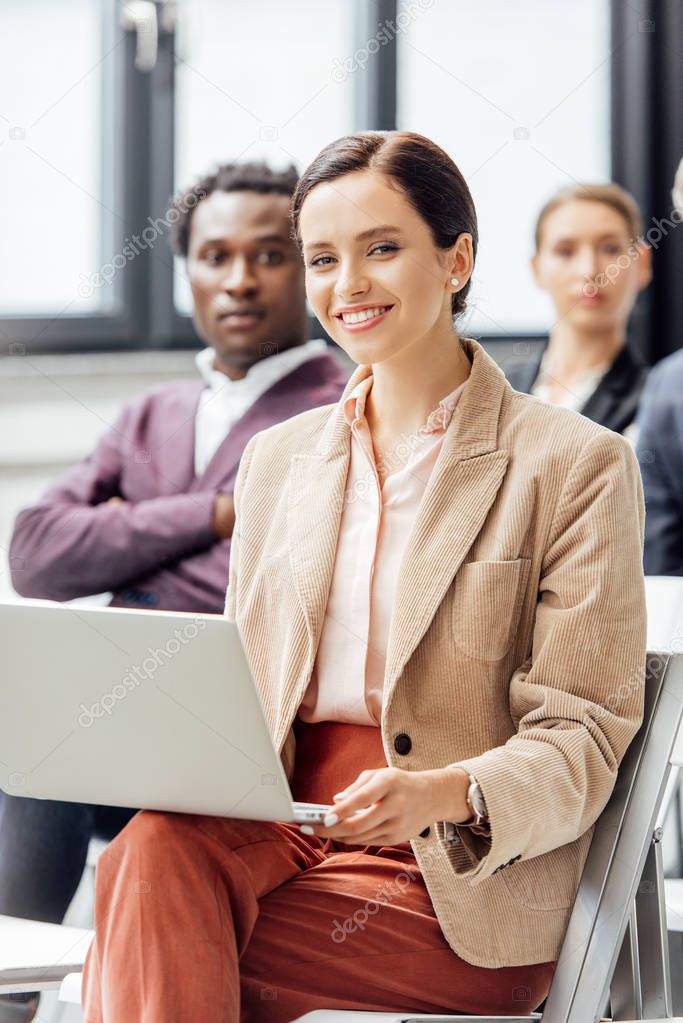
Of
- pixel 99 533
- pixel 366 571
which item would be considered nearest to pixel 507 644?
pixel 366 571

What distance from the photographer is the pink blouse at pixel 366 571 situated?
1.29 m

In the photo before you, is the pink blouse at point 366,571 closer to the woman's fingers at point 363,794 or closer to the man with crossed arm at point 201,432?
the woman's fingers at point 363,794

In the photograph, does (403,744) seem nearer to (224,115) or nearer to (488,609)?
(488,609)

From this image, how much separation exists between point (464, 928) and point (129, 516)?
129cm

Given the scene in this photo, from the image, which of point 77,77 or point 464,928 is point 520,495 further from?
point 77,77

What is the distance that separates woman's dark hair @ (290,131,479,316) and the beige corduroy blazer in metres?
0.14

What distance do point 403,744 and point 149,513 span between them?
3.87 feet

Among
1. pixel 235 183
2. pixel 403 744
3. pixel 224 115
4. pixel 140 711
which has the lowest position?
pixel 403 744

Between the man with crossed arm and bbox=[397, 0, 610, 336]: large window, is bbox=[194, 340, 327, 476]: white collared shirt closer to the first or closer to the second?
the man with crossed arm

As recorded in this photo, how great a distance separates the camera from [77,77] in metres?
3.33

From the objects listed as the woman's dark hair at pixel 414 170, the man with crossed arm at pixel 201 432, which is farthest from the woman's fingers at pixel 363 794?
the man with crossed arm at pixel 201 432

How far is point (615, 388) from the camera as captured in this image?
2.99m

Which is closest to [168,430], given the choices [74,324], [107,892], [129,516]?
[129,516]

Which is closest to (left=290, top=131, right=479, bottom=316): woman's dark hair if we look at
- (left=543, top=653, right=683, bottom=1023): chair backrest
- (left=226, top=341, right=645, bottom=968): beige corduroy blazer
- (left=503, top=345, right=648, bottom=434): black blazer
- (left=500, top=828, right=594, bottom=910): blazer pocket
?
(left=226, top=341, right=645, bottom=968): beige corduroy blazer
